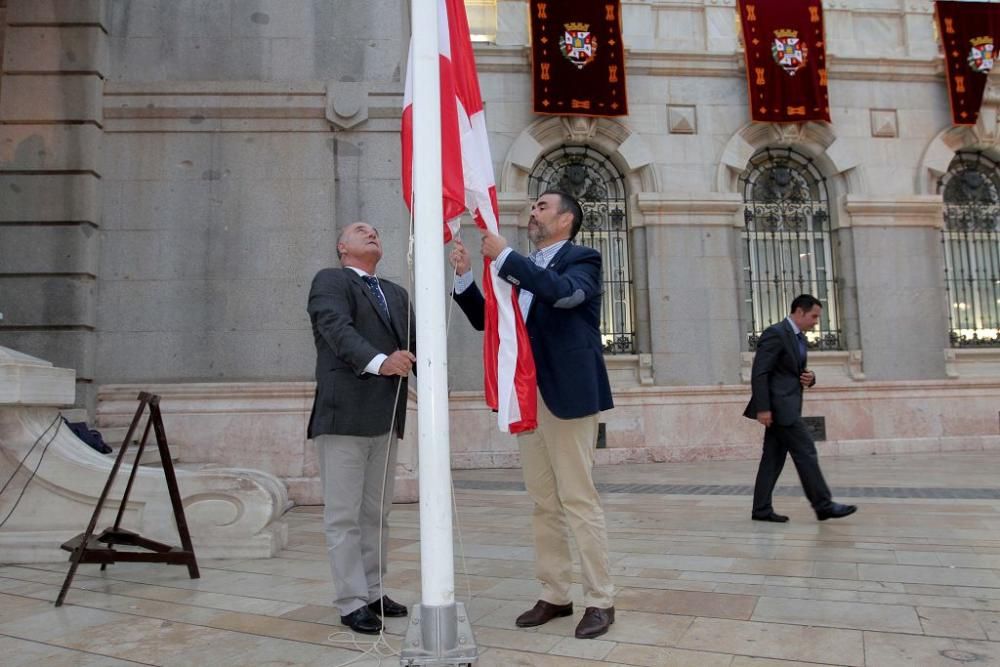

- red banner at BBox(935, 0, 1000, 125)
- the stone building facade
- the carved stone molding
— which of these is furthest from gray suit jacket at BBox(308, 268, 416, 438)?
red banner at BBox(935, 0, 1000, 125)

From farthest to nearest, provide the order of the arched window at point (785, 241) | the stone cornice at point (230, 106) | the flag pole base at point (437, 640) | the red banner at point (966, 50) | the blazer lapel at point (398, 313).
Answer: the red banner at point (966, 50)
the arched window at point (785, 241)
the stone cornice at point (230, 106)
the blazer lapel at point (398, 313)
the flag pole base at point (437, 640)

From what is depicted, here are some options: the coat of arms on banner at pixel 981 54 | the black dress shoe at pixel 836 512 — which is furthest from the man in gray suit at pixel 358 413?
the coat of arms on banner at pixel 981 54

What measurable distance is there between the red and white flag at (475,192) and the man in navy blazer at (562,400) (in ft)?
0.43

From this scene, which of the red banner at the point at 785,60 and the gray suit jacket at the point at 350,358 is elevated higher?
the red banner at the point at 785,60

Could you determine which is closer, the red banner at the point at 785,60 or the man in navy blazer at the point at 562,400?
the man in navy blazer at the point at 562,400

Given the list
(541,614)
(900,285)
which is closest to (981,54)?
(900,285)

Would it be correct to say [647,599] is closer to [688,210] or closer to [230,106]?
[230,106]

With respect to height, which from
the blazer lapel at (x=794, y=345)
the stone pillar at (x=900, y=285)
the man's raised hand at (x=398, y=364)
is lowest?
the man's raised hand at (x=398, y=364)

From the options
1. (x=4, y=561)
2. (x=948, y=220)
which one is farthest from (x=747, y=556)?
(x=948, y=220)

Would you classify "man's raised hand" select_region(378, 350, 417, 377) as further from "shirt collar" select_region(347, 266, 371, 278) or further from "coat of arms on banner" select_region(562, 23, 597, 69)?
"coat of arms on banner" select_region(562, 23, 597, 69)

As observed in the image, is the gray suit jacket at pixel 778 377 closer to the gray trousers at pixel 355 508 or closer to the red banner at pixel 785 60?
the gray trousers at pixel 355 508

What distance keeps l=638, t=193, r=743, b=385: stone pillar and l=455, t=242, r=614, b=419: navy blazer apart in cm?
1040

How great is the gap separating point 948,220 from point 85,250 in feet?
51.7

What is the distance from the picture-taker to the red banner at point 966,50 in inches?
588
